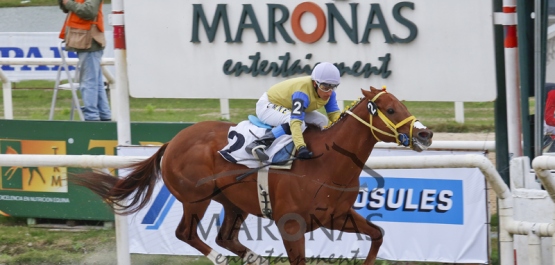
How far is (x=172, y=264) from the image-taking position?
698cm

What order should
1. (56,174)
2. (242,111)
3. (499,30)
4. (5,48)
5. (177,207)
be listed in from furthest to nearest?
1. (5,48)
2. (242,111)
3. (56,174)
4. (177,207)
5. (499,30)

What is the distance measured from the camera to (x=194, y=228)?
605 centimetres

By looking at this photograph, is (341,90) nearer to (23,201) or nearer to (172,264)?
(172,264)

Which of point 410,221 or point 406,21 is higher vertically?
point 406,21

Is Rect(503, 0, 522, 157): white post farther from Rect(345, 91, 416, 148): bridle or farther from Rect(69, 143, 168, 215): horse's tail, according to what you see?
Rect(69, 143, 168, 215): horse's tail

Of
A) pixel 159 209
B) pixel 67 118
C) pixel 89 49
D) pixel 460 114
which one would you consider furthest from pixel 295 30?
pixel 67 118

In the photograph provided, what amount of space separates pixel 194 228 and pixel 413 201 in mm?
1536

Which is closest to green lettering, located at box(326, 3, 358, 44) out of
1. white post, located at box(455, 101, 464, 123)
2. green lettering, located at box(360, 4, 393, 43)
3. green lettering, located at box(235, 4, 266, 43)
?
green lettering, located at box(360, 4, 393, 43)

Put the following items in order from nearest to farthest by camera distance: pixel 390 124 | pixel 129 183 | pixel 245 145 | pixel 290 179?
1. pixel 390 124
2. pixel 290 179
3. pixel 245 145
4. pixel 129 183

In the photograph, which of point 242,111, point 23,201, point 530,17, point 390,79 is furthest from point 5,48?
point 530,17

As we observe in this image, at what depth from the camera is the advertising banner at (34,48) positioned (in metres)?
13.0

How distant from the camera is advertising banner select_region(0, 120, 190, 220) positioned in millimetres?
7738

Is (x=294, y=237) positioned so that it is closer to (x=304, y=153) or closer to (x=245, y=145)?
(x=304, y=153)

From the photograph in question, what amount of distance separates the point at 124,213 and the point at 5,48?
7.86 metres
